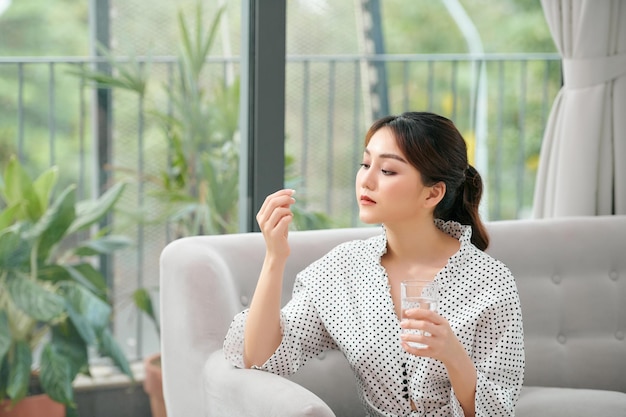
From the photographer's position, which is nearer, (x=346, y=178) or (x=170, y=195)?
(x=170, y=195)

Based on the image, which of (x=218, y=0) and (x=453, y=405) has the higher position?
(x=218, y=0)

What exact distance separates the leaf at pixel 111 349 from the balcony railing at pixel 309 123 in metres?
0.08

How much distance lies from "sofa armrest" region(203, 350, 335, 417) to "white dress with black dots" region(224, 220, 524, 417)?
5 cm

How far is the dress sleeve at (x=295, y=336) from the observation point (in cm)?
205

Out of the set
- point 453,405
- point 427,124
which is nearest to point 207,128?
point 427,124

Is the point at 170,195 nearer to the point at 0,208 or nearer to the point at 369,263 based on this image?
the point at 0,208

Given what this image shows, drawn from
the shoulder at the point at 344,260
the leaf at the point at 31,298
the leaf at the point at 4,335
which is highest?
the shoulder at the point at 344,260

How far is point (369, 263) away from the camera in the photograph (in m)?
2.19

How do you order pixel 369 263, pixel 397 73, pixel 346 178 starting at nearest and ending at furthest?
1. pixel 369 263
2. pixel 346 178
3. pixel 397 73

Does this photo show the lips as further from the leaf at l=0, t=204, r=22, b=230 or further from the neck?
the leaf at l=0, t=204, r=22, b=230

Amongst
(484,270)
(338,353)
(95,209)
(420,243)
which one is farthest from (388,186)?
(95,209)

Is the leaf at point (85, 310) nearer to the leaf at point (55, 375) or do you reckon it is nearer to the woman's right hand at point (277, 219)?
the leaf at point (55, 375)

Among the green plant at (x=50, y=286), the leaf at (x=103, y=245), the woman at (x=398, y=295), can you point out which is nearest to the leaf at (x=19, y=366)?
the green plant at (x=50, y=286)

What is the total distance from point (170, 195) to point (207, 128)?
0.24 metres
